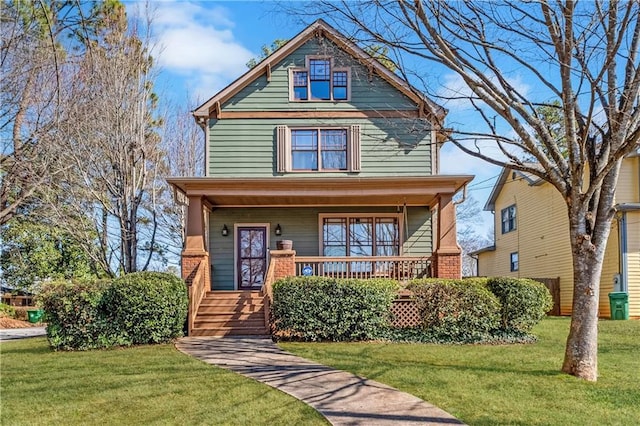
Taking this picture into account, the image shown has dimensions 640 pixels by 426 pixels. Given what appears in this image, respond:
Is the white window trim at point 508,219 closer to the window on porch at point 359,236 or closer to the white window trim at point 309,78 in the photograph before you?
the window on porch at point 359,236

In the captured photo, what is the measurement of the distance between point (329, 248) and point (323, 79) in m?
5.01

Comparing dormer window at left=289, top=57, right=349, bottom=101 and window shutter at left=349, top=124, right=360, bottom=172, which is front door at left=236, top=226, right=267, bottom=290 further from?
dormer window at left=289, top=57, right=349, bottom=101

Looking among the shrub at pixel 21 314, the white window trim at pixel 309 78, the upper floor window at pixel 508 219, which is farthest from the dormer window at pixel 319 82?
the shrub at pixel 21 314

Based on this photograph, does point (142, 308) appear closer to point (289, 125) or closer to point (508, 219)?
point (289, 125)

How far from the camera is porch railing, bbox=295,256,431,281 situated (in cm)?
1280

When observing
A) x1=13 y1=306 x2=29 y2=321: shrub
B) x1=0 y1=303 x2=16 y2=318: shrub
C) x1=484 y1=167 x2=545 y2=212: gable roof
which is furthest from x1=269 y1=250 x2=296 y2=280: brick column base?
x1=13 y1=306 x2=29 y2=321: shrub

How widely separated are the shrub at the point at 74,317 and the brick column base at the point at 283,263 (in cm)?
389

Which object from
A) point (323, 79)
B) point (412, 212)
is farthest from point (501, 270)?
point (323, 79)

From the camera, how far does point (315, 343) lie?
10.4 m

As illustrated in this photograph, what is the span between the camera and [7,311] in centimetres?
2028

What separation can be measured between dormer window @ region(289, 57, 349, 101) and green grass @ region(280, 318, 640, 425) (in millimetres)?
7871

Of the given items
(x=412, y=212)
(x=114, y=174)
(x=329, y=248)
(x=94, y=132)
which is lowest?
(x=329, y=248)

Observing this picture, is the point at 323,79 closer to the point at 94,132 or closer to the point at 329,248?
the point at 329,248

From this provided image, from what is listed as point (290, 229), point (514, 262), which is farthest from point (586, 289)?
point (514, 262)
